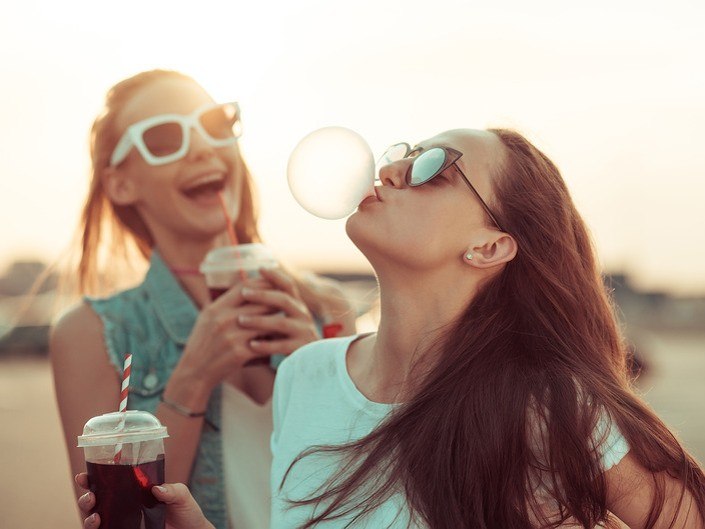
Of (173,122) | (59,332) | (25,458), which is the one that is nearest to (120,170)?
(173,122)

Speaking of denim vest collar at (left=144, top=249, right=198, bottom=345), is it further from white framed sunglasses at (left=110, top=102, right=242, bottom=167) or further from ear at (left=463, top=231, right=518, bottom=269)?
ear at (left=463, top=231, right=518, bottom=269)

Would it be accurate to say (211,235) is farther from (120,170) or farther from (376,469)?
(376,469)

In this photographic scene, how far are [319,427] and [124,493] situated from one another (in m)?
0.72

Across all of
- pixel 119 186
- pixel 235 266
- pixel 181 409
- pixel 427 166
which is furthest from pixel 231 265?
pixel 427 166

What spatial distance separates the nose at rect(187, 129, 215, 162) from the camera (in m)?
4.23

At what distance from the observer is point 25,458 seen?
15.1 meters

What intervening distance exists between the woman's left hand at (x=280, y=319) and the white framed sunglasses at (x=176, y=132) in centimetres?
66

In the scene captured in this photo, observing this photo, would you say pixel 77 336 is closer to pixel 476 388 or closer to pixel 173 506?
pixel 173 506

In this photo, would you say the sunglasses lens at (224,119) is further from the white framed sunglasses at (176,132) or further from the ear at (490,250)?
the ear at (490,250)

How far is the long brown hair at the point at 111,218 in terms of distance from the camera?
4453 millimetres

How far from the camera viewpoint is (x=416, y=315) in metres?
3.34

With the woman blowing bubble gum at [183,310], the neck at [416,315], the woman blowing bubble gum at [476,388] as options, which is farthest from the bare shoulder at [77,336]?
the neck at [416,315]

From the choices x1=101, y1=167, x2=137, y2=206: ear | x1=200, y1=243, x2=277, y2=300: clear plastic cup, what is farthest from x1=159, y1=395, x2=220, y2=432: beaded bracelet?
x1=101, y1=167, x2=137, y2=206: ear

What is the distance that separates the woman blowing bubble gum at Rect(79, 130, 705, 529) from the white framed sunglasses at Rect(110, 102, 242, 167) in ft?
3.31
